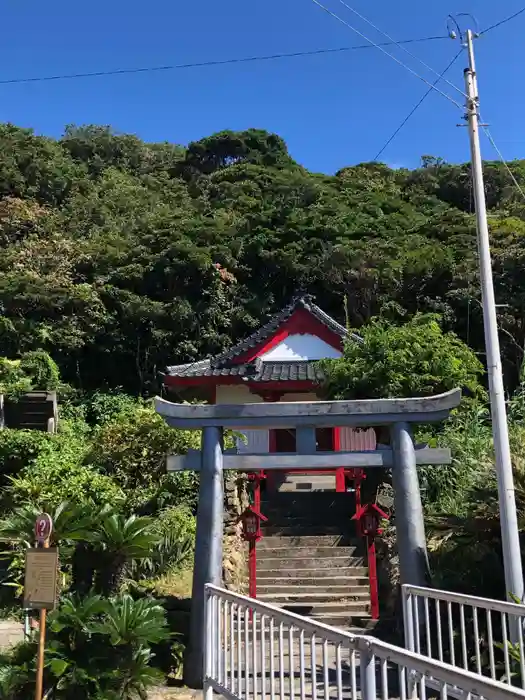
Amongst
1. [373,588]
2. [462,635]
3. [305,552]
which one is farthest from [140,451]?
[462,635]

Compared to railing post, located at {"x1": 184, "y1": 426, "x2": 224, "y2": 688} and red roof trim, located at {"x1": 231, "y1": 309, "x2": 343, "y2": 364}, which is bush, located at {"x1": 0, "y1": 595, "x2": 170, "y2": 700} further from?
red roof trim, located at {"x1": 231, "y1": 309, "x2": 343, "y2": 364}

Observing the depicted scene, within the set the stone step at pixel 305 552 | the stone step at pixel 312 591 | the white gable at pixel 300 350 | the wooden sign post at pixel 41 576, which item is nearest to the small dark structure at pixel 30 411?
the white gable at pixel 300 350

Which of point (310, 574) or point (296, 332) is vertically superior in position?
point (296, 332)

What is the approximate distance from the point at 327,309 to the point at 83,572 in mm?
20693

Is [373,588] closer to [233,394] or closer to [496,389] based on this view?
[496,389]

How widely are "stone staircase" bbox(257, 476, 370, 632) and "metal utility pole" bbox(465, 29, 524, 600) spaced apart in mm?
3582

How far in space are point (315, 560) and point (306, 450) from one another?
385cm

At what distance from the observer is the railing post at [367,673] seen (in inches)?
121

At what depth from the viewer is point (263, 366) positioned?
15562 millimetres

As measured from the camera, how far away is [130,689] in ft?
18.1

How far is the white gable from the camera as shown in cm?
1638

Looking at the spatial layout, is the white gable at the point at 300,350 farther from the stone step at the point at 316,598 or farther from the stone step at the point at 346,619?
the stone step at the point at 346,619

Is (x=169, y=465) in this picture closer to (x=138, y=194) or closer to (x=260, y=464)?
(x=260, y=464)

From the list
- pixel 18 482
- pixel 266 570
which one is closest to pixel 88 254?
pixel 18 482
